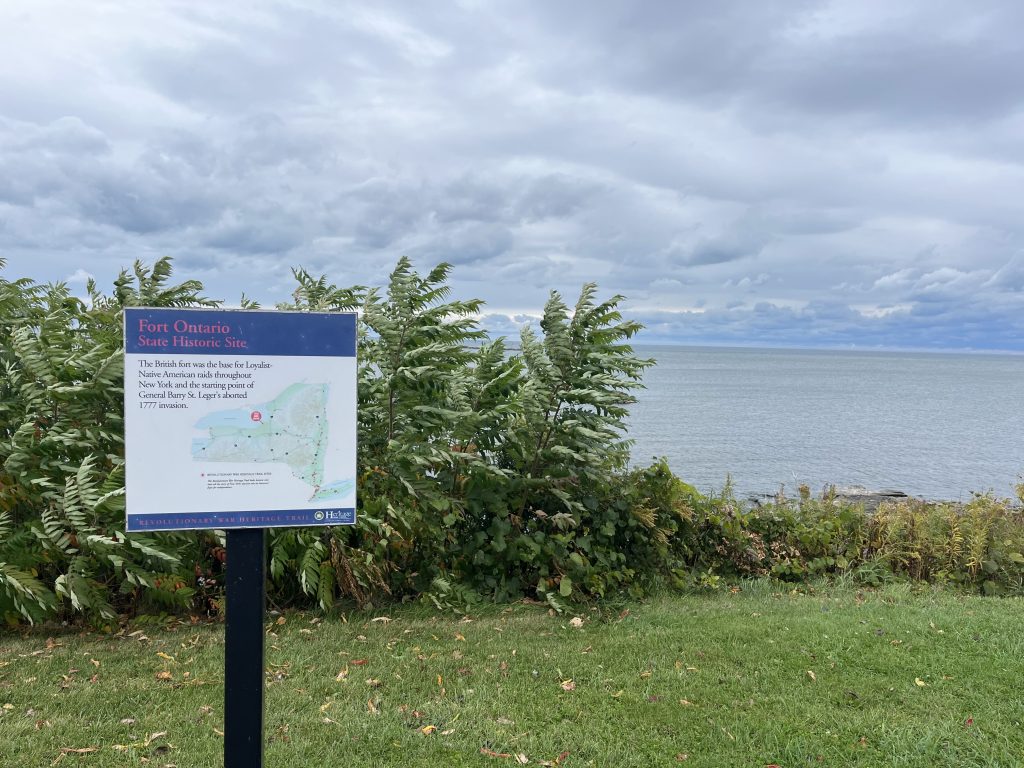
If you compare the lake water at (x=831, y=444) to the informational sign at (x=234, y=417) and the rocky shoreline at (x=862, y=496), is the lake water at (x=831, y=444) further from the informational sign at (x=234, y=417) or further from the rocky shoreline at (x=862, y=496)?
the informational sign at (x=234, y=417)

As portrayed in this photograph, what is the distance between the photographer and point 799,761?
3.96m

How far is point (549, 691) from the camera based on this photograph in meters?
4.73

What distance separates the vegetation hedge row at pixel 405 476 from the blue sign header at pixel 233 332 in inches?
103

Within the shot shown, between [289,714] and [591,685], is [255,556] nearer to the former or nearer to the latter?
[289,714]

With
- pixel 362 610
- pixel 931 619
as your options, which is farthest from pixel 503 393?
pixel 931 619

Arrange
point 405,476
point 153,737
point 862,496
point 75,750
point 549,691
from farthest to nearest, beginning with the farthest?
point 862,496 → point 405,476 → point 549,691 → point 153,737 → point 75,750

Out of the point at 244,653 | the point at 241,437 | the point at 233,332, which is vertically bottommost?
the point at 244,653

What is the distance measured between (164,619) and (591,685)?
3.25m

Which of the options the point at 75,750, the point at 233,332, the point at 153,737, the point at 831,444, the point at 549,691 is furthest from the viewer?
the point at 831,444

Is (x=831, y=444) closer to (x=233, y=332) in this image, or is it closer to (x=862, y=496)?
(x=862, y=496)

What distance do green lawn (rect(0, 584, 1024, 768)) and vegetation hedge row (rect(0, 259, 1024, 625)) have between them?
1.23 feet

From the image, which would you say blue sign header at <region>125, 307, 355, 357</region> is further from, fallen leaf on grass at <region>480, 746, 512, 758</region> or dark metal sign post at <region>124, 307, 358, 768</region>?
fallen leaf on grass at <region>480, 746, 512, 758</region>

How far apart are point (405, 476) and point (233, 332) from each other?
10.3ft

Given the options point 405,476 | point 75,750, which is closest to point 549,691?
point 405,476
